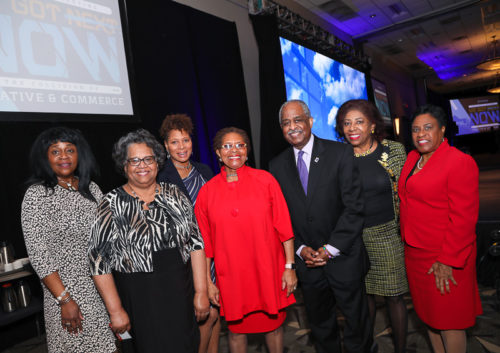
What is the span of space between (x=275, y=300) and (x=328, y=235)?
471mm

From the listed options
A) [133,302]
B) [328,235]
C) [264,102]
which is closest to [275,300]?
[328,235]

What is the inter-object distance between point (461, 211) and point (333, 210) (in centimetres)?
63

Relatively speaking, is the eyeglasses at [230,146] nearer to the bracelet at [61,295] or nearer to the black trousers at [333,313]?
the black trousers at [333,313]

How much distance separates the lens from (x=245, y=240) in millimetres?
1808

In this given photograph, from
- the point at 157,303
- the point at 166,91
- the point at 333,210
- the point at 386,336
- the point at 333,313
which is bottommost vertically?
the point at 386,336

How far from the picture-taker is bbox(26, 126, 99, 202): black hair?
1694 millimetres

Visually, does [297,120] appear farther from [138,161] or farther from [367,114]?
[138,161]

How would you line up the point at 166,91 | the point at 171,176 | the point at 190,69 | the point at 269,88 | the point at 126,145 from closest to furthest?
1. the point at 126,145
2. the point at 171,176
3. the point at 166,91
4. the point at 190,69
5. the point at 269,88

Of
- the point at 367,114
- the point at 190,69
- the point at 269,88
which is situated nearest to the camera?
the point at 367,114

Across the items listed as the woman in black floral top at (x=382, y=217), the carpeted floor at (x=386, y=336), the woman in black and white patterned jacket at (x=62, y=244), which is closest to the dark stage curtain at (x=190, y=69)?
the woman in black and white patterned jacket at (x=62, y=244)

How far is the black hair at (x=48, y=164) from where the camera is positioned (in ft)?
5.56

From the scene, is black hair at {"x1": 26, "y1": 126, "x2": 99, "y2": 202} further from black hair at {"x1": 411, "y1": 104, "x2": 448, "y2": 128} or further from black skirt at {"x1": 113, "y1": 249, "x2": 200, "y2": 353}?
black hair at {"x1": 411, "y1": 104, "x2": 448, "y2": 128}

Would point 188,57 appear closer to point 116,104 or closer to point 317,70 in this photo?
point 116,104

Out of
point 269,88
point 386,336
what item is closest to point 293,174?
point 386,336
